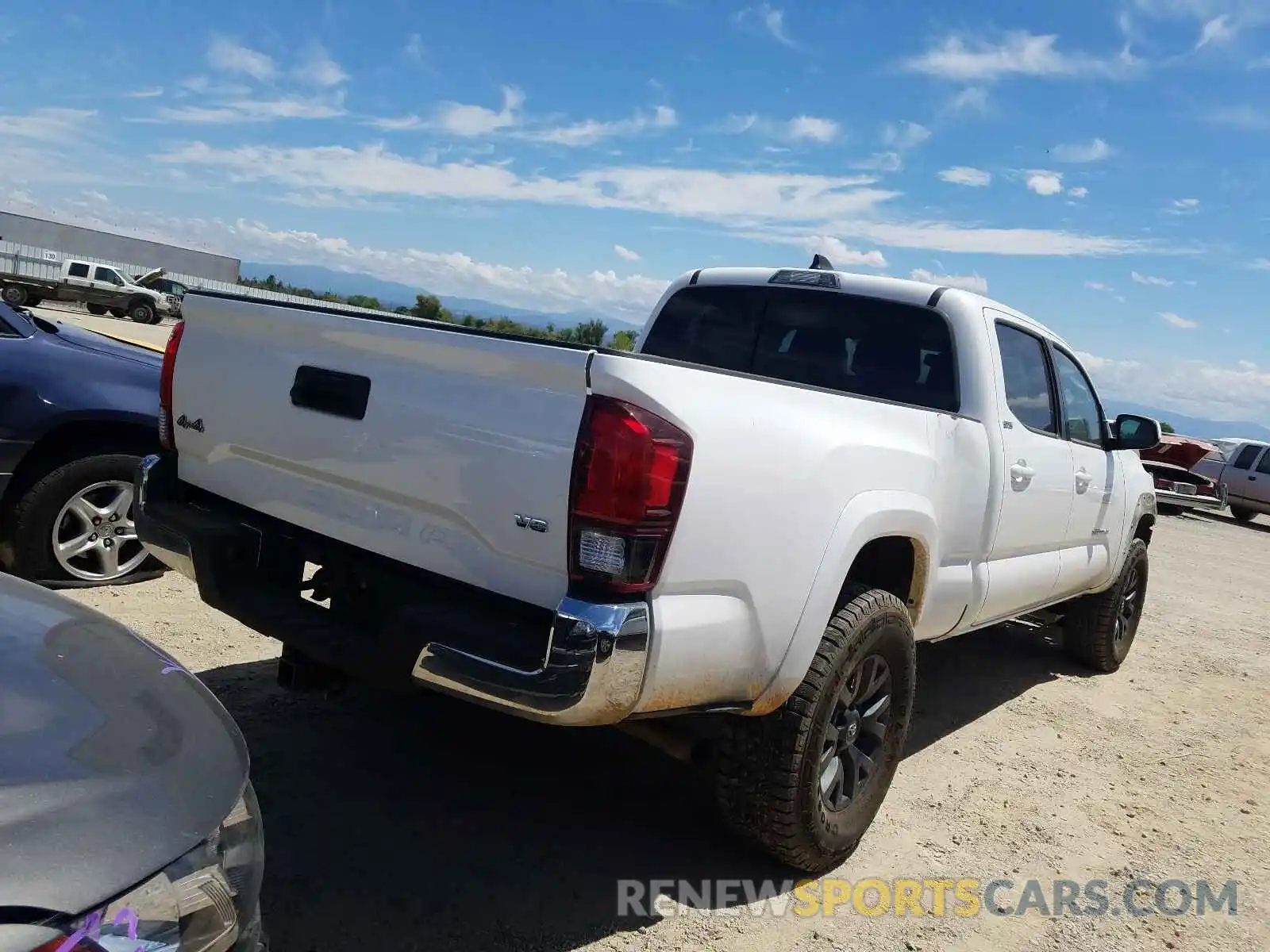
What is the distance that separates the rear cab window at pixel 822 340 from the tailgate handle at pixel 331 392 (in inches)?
67.6

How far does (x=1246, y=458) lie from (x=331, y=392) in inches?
938

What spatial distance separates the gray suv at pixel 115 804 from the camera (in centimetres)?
130

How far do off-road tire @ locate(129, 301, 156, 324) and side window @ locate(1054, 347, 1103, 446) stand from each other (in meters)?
32.0

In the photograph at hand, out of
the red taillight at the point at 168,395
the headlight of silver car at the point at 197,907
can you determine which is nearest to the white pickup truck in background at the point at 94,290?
the red taillight at the point at 168,395

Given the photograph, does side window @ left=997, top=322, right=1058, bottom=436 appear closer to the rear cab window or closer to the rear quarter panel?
the rear cab window

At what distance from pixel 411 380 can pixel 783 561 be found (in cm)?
111

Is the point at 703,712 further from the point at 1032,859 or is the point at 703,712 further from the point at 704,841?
the point at 1032,859

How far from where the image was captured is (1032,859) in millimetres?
3498

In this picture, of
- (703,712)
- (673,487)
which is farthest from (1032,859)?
(673,487)

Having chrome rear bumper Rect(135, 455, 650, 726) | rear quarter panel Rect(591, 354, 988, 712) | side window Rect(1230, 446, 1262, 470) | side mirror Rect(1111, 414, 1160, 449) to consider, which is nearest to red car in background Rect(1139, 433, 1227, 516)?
side window Rect(1230, 446, 1262, 470)

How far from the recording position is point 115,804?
4.81 ft

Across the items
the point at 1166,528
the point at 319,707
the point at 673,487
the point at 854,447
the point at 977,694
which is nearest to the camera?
the point at 673,487

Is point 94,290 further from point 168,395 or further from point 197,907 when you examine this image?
point 197,907

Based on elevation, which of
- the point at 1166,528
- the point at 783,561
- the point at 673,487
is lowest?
the point at 1166,528
